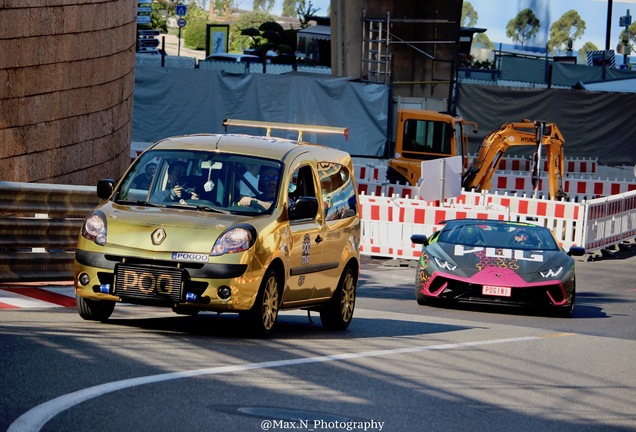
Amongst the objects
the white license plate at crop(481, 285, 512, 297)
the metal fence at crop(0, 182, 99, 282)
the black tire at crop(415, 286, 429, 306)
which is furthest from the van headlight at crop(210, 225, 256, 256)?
the black tire at crop(415, 286, 429, 306)

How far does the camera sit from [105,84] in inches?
770

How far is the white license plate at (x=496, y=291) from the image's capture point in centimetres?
1755

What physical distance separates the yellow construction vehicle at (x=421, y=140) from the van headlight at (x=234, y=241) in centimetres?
2174

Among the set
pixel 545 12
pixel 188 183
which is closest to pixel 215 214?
pixel 188 183

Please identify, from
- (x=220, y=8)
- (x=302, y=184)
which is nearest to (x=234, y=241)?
(x=302, y=184)

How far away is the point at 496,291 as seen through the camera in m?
17.5

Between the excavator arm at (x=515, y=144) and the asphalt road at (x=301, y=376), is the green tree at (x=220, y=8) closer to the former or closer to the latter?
the excavator arm at (x=515, y=144)

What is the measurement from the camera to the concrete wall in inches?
672

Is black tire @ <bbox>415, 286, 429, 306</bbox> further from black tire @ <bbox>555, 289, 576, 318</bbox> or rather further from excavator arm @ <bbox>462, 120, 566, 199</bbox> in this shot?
excavator arm @ <bbox>462, 120, 566, 199</bbox>

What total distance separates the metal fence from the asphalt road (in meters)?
1.73

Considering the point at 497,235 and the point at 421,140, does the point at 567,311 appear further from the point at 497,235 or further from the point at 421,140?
the point at 421,140

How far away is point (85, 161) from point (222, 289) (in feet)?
26.9

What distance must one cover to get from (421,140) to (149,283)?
74.4 ft

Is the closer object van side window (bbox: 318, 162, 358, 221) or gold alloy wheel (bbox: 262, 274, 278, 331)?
gold alloy wheel (bbox: 262, 274, 278, 331)
